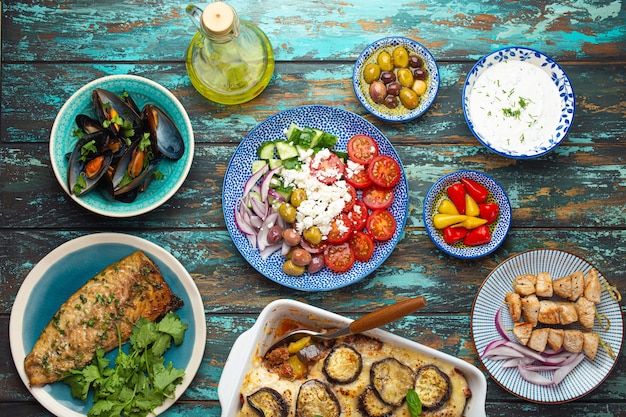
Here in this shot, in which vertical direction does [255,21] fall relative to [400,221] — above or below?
above

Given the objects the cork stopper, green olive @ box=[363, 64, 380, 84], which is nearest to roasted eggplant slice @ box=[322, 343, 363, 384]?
green olive @ box=[363, 64, 380, 84]

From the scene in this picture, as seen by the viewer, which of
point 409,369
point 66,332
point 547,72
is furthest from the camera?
point 547,72

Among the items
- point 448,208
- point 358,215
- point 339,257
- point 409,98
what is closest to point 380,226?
point 358,215

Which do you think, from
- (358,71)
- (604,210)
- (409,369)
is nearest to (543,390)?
(409,369)

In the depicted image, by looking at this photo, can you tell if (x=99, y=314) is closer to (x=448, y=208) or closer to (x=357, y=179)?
(x=357, y=179)

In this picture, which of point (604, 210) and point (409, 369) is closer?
point (409, 369)

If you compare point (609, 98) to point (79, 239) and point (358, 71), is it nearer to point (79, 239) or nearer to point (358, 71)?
point (358, 71)

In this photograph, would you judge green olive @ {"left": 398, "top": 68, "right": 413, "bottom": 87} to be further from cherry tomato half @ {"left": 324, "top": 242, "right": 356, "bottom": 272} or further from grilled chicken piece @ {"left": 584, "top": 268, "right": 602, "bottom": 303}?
grilled chicken piece @ {"left": 584, "top": 268, "right": 602, "bottom": 303}

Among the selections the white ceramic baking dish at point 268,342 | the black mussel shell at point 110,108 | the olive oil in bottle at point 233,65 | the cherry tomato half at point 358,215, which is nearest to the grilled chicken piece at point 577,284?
the white ceramic baking dish at point 268,342
